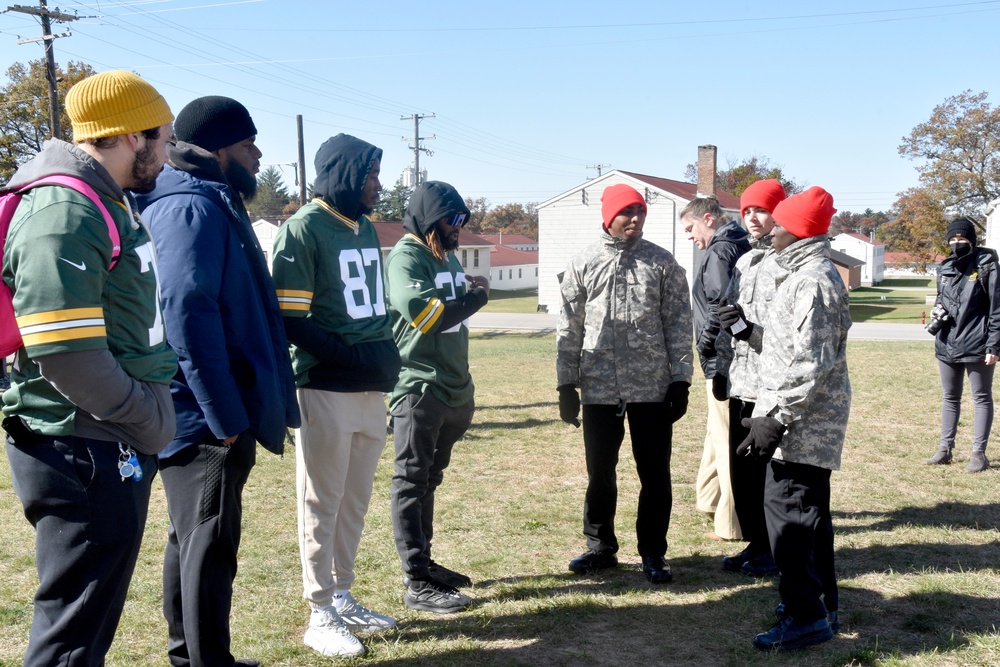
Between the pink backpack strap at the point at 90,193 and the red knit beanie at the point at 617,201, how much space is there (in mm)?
2912

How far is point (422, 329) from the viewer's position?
4.39 metres

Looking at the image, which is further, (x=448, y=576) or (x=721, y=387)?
(x=721, y=387)

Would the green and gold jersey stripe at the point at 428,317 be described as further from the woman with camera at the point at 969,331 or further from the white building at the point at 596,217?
the white building at the point at 596,217

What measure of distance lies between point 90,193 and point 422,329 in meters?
2.15

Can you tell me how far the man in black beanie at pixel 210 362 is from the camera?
2984mm

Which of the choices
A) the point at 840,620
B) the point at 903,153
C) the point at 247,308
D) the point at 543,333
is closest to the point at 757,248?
the point at 840,620

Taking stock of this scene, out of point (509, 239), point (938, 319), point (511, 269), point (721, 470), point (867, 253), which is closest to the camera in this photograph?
point (721, 470)

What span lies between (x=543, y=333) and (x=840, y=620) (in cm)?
2284

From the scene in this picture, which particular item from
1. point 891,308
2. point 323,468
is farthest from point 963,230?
point 891,308

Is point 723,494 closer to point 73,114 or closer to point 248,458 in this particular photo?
point 248,458

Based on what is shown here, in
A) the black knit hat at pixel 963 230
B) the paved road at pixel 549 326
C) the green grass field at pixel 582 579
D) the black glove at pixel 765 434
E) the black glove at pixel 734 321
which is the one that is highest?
the black knit hat at pixel 963 230

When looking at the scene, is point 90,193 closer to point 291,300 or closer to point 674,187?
point 291,300

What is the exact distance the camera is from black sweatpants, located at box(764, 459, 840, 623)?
3.90 m

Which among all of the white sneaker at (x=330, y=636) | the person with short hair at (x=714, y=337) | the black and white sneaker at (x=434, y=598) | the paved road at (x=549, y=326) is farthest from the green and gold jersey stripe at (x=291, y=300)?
the paved road at (x=549, y=326)
